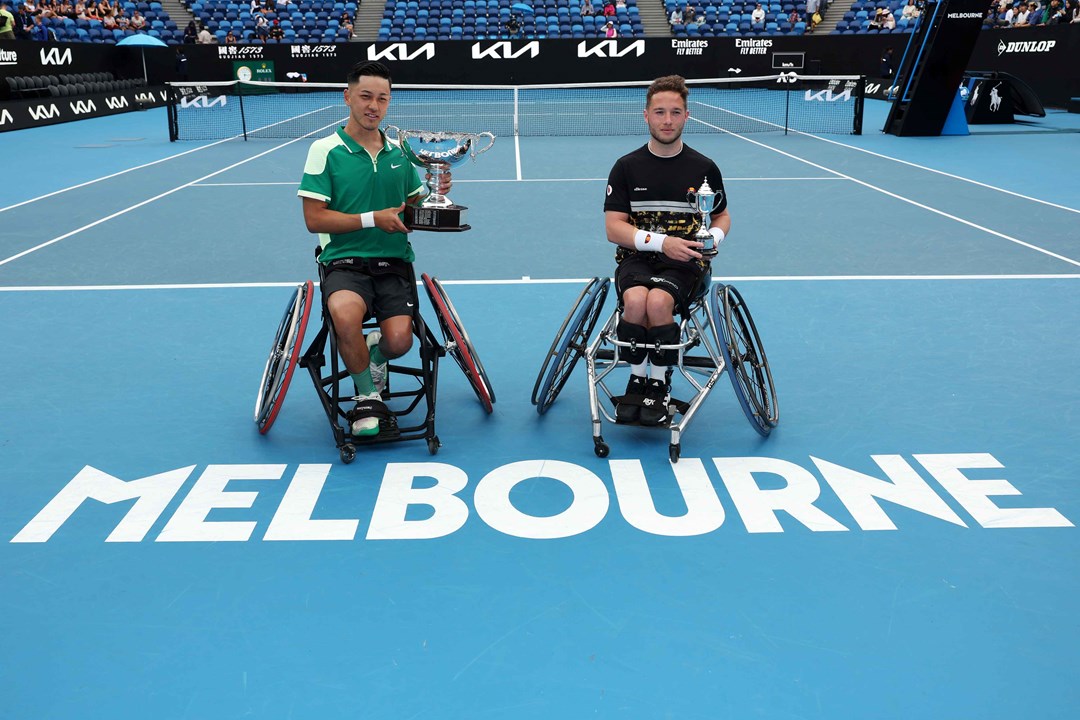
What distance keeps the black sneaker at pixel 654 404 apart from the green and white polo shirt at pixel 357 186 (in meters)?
1.36

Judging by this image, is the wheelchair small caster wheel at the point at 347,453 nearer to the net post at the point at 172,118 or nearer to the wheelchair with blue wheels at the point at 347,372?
the wheelchair with blue wheels at the point at 347,372

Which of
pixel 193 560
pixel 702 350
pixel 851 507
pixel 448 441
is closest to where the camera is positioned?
pixel 193 560

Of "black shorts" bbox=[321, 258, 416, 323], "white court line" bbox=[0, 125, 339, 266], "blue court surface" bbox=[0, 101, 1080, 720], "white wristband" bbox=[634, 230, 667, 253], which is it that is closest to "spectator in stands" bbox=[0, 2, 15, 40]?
"white court line" bbox=[0, 125, 339, 266]

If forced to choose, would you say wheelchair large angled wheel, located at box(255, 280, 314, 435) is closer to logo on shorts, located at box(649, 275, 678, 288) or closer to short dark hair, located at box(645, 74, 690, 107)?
logo on shorts, located at box(649, 275, 678, 288)

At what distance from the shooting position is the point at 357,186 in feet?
14.5

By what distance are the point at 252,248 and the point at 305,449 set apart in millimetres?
4937

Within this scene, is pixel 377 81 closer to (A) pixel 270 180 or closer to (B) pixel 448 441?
(B) pixel 448 441

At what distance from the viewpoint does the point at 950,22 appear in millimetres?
16594

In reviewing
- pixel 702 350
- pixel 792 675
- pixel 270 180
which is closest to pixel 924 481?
pixel 792 675

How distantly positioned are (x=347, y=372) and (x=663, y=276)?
163 cm

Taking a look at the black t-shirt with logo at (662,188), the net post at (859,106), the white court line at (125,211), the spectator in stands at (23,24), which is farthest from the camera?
the spectator in stands at (23,24)

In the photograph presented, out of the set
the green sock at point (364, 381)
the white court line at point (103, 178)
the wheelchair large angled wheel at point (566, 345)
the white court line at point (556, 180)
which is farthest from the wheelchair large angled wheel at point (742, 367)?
the white court line at point (103, 178)

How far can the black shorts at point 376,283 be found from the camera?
4414mm

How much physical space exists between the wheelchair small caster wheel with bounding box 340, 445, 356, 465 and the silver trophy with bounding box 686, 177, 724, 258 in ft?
5.94
